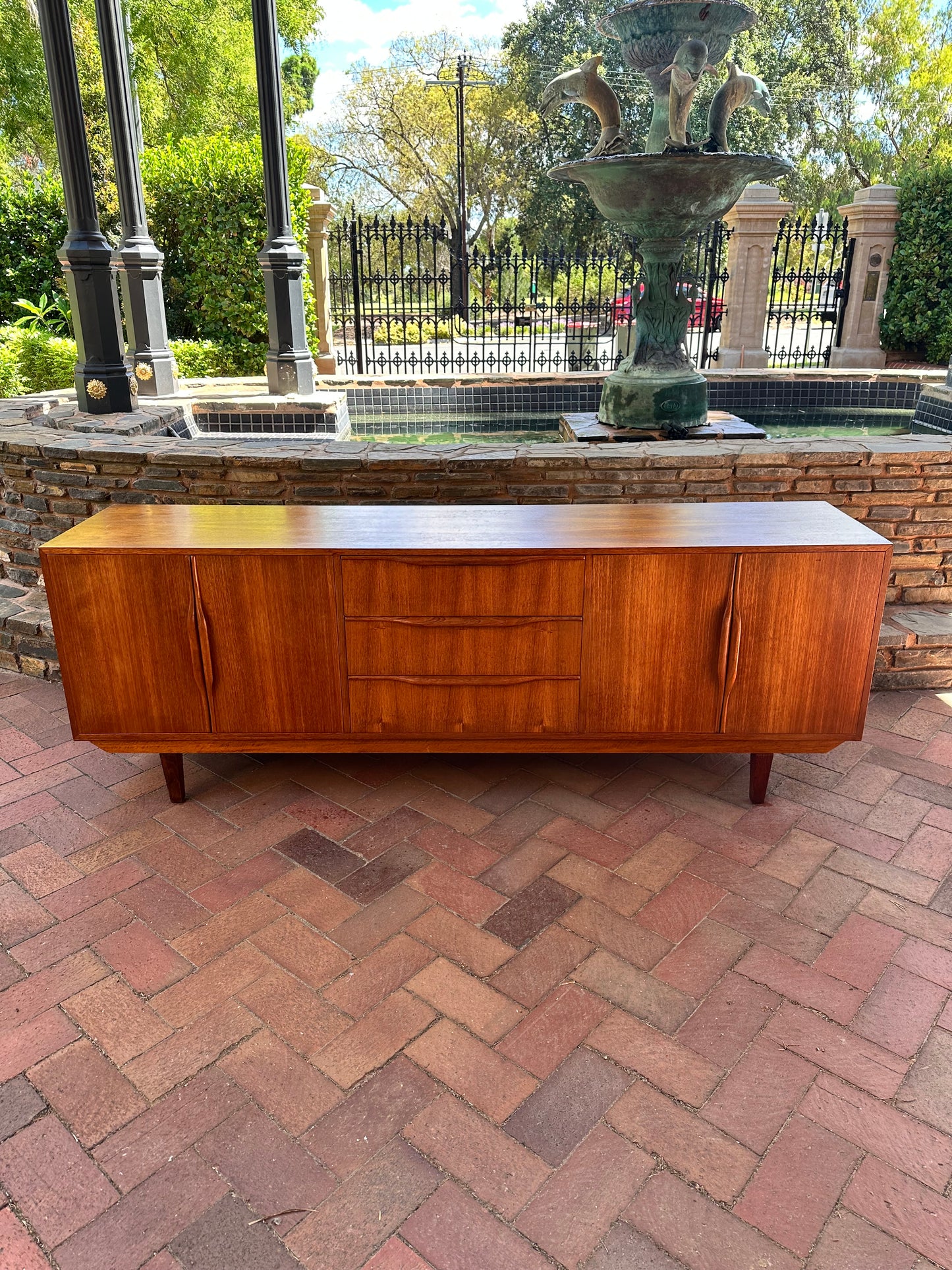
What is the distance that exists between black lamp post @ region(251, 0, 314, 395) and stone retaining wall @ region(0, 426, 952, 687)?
2978 millimetres

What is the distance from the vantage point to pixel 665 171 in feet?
14.7

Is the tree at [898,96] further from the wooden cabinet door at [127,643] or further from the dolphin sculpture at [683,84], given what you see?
the wooden cabinet door at [127,643]

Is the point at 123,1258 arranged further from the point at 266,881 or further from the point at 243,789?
the point at 243,789

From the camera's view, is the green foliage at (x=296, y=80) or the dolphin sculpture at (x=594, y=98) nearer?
the dolphin sculpture at (x=594, y=98)

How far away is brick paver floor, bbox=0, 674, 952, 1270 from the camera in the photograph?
169cm

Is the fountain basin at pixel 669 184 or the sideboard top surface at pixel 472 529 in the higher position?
the fountain basin at pixel 669 184

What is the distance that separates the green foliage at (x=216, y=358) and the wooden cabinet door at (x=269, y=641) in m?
6.83

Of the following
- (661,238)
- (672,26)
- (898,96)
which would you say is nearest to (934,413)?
(661,238)

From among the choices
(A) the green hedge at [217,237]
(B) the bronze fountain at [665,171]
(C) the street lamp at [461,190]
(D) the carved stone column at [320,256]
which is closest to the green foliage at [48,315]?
(A) the green hedge at [217,237]

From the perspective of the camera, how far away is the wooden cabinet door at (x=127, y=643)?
2641mm

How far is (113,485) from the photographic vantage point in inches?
147

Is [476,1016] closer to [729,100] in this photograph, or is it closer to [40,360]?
[729,100]

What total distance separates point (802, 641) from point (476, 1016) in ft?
4.80

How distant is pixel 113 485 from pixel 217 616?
1405 mm
